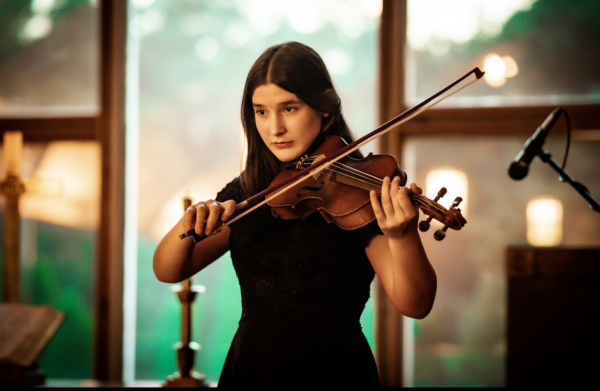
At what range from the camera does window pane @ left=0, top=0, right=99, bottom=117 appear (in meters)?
3.07

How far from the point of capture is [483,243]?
275 cm

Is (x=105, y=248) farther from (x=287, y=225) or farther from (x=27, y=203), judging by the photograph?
(x=287, y=225)

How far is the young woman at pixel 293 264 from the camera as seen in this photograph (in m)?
1.12

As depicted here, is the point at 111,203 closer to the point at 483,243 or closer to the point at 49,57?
the point at 49,57

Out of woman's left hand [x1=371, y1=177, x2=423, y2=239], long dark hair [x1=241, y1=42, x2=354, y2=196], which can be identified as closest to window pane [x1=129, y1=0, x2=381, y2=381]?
long dark hair [x1=241, y1=42, x2=354, y2=196]

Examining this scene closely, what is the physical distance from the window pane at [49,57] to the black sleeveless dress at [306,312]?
7.53ft

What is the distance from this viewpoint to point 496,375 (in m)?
2.71

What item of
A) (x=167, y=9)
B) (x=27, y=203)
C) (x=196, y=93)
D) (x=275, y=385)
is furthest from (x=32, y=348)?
(x=167, y=9)

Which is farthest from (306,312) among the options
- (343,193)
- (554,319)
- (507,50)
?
(507,50)

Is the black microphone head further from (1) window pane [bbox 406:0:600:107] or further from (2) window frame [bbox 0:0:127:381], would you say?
(2) window frame [bbox 0:0:127:381]

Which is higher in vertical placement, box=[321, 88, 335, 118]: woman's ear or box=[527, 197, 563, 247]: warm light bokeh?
box=[321, 88, 335, 118]: woman's ear

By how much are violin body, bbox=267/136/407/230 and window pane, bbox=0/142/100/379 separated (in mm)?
2142

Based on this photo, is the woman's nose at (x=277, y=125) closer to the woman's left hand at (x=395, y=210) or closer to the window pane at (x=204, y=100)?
the woman's left hand at (x=395, y=210)

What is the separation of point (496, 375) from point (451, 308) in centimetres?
40
